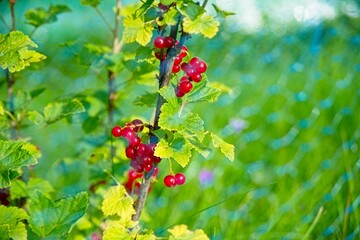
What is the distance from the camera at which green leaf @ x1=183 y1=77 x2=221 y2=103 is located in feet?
3.54

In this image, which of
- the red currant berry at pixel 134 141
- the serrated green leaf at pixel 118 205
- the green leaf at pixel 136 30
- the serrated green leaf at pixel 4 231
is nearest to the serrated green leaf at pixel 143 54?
the green leaf at pixel 136 30

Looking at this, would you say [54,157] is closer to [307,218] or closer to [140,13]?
[307,218]

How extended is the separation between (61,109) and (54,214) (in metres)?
0.28

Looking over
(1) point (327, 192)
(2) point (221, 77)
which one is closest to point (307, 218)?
(1) point (327, 192)

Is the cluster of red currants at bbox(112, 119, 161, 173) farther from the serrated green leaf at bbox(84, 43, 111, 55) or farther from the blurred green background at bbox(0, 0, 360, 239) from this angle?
the serrated green leaf at bbox(84, 43, 111, 55)

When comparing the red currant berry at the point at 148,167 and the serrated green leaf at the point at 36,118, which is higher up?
the red currant berry at the point at 148,167

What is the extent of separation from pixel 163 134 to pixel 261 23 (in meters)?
2.46

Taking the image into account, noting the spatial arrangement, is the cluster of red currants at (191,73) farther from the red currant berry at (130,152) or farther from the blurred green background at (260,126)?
the blurred green background at (260,126)

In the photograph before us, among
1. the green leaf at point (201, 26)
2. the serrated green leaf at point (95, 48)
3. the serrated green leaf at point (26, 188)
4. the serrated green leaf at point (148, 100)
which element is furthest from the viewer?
the serrated green leaf at point (95, 48)

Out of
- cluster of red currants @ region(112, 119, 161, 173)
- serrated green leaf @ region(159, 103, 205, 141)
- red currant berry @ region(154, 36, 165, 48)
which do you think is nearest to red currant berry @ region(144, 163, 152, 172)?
cluster of red currants @ region(112, 119, 161, 173)

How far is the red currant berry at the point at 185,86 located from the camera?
1.08m

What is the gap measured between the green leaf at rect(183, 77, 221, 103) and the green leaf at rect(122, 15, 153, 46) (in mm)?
124

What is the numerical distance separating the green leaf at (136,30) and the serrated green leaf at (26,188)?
17.6 inches

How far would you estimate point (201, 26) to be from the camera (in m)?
1.01
